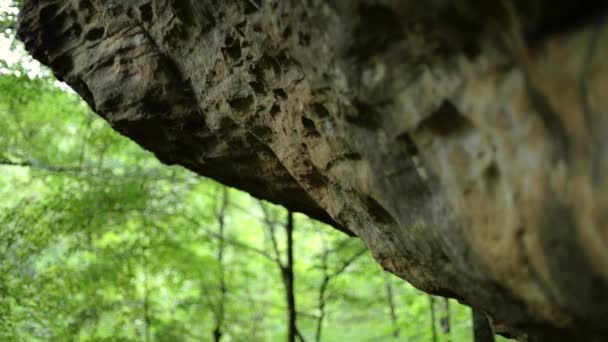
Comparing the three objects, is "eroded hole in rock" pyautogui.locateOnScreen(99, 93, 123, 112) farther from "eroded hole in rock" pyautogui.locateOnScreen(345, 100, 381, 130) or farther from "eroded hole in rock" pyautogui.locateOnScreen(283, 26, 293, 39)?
"eroded hole in rock" pyautogui.locateOnScreen(345, 100, 381, 130)

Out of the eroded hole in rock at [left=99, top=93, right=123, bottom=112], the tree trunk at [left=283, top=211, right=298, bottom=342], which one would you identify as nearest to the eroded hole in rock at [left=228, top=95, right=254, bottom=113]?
the eroded hole in rock at [left=99, top=93, right=123, bottom=112]

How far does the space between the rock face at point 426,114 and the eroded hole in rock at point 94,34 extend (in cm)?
2

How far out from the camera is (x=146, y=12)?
5.36 m

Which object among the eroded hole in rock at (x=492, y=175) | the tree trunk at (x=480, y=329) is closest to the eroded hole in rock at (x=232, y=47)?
the eroded hole in rock at (x=492, y=175)

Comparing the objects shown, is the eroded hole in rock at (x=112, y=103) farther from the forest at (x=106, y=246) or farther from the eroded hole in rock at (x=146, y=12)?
the forest at (x=106, y=246)

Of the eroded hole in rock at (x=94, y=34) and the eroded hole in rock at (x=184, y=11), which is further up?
the eroded hole in rock at (x=94, y=34)

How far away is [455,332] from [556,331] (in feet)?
25.4

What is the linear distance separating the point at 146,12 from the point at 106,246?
21.2 ft

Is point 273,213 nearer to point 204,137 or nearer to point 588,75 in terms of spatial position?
point 204,137

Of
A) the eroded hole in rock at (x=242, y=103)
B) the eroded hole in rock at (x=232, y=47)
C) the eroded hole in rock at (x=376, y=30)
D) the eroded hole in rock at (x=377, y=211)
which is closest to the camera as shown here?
the eroded hole in rock at (x=376, y=30)

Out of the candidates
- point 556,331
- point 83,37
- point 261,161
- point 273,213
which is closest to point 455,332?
point 273,213

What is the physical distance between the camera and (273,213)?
1380 cm

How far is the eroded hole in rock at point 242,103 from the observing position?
5.21 metres

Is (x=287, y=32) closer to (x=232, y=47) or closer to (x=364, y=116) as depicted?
(x=364, y=116)
